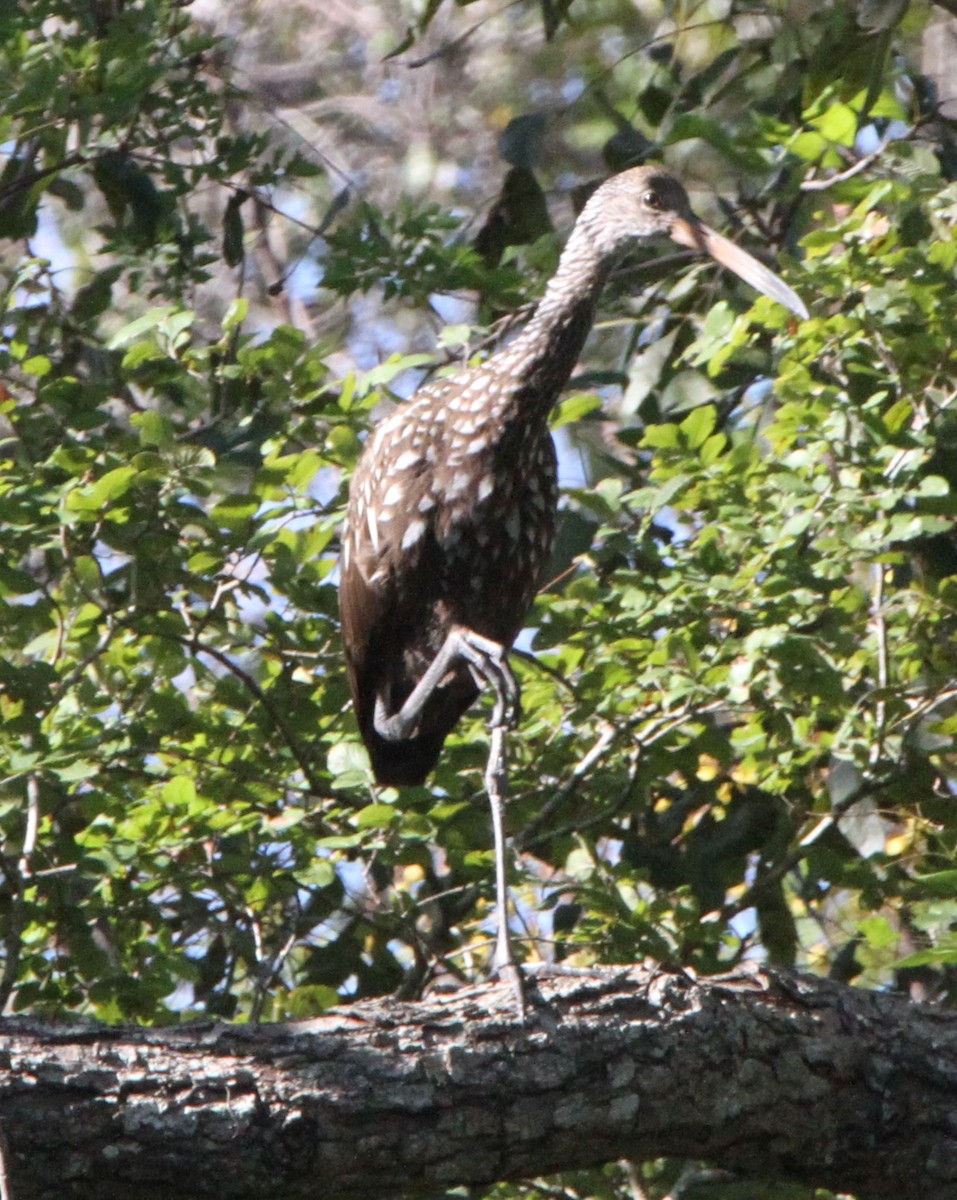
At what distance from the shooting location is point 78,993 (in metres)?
3.98

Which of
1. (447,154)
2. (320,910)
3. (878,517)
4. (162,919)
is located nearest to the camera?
(878,517)

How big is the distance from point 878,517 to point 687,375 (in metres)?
0.88

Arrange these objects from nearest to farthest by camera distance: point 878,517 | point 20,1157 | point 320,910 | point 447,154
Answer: point 20,1157 → point 878,517 → point 320,910 → point 447,154

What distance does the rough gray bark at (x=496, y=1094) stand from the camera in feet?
8.12

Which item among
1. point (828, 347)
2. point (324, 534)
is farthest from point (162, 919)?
point (828, 347)

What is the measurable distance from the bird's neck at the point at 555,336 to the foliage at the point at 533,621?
89 mm

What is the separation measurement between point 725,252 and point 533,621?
Answer: 1.02m

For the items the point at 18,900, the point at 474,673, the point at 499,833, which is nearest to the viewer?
the point at 18,900

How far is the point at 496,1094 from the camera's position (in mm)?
2717

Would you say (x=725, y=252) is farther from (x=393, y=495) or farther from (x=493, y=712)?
(x=493, y=712)

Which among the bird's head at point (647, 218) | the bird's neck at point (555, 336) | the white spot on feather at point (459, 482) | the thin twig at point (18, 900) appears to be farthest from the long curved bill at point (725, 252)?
the thin twig at point (18, 900)

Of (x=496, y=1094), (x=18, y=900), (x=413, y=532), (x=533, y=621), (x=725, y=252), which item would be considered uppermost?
(x=725, y=252)

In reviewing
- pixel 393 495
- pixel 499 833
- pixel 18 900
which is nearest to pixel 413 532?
pixel 393 495

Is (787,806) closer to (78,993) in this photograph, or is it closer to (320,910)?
(320,910)
